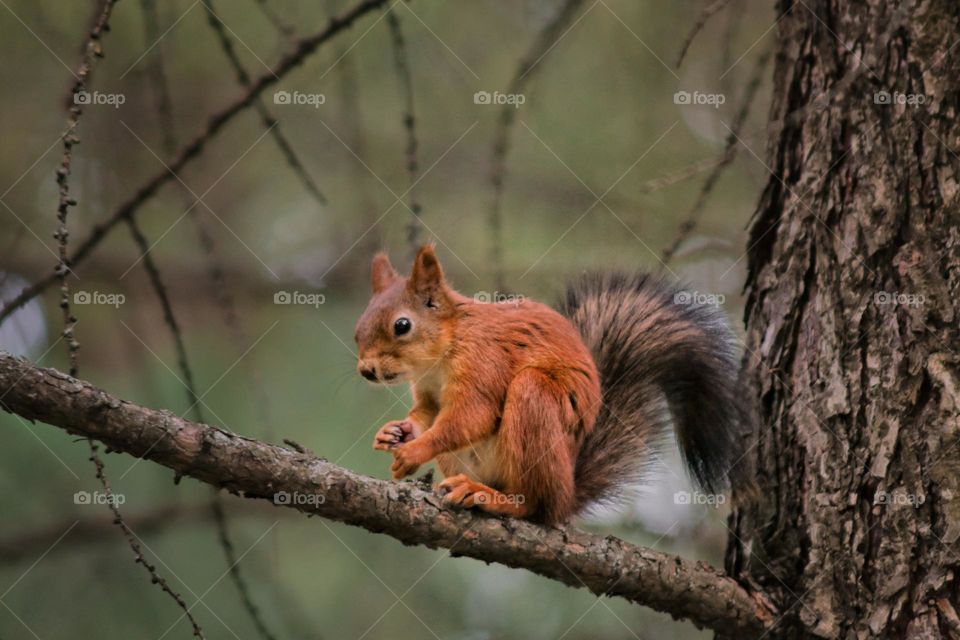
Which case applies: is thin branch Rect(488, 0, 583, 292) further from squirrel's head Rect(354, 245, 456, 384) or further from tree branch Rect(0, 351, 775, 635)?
tree branch Rect(0, 351, 775, 635)

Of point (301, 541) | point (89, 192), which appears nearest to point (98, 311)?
point (89, 192)

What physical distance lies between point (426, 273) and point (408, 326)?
3.6 inches

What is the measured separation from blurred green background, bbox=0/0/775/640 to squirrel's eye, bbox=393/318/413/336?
389 millimetres

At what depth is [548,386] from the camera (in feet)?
4.84

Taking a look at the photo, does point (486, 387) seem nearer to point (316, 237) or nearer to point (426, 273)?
point (426, 273)

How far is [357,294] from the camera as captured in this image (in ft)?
7.57

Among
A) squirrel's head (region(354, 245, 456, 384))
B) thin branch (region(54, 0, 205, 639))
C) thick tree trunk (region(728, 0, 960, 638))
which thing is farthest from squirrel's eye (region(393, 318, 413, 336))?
thick tree trunk (region(728, 0, 960, 638))

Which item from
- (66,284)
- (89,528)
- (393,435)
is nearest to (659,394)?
(393,435)

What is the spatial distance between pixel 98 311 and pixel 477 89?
1122mm

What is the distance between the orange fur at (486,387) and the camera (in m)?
1.43

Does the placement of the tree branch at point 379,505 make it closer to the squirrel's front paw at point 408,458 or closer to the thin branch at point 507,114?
the squirrel's front paw at point 408,458

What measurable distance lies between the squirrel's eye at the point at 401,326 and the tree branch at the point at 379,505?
0.82 feet

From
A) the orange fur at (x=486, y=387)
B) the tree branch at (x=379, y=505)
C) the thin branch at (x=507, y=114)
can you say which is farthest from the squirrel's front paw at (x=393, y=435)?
the thin branch at (x=507, y=114)

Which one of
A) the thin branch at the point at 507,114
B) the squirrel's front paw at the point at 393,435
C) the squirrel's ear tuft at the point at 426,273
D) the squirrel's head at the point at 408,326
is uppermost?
the thin branch at the point at 507,114
